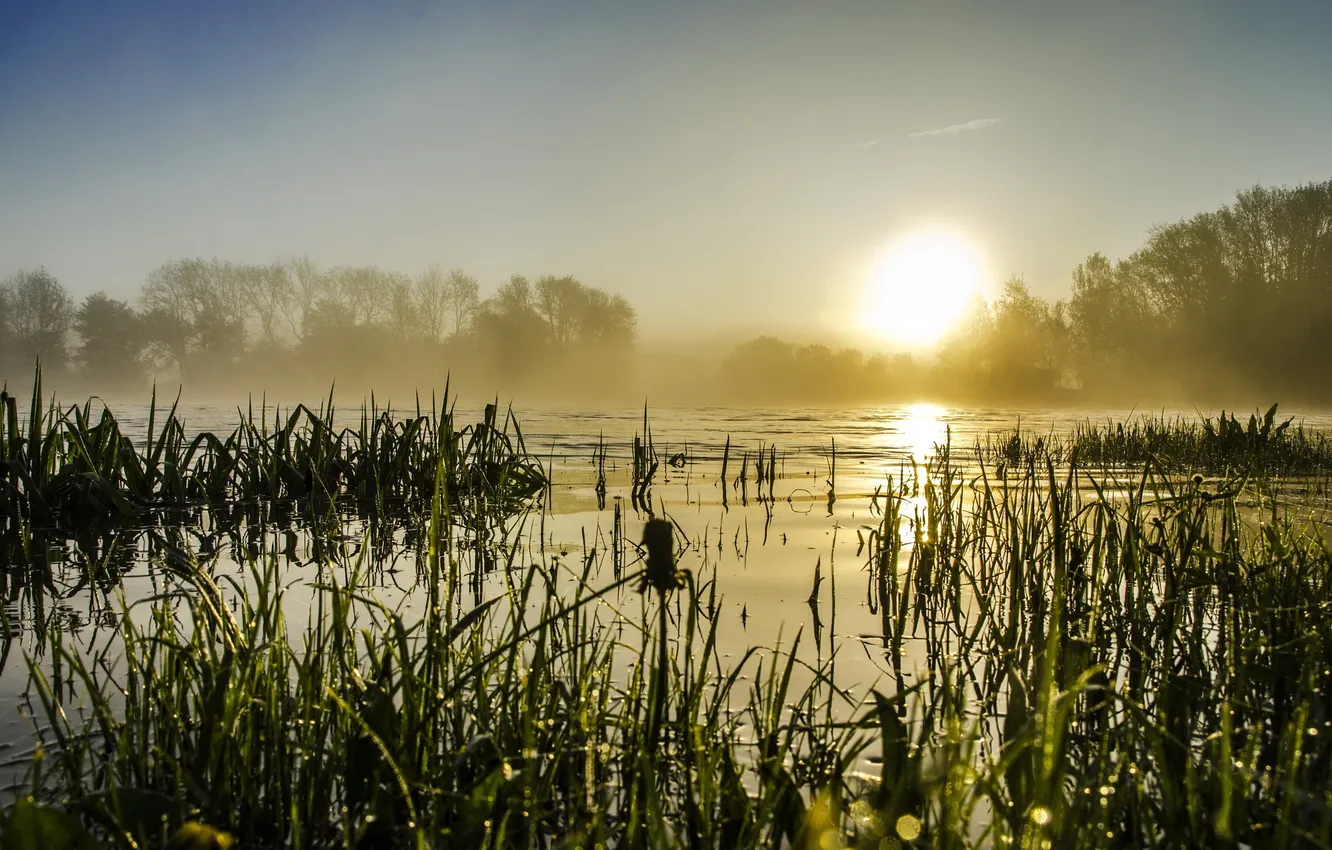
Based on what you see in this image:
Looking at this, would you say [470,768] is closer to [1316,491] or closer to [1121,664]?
[1121,664]

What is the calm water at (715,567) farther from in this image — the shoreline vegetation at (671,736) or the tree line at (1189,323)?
the tree line at (1189,323)

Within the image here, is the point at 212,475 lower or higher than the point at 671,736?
higher

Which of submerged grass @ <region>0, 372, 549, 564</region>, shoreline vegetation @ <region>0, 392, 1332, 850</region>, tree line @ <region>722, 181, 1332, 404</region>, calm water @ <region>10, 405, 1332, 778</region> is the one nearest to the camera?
shoreline vegetation @ <region>0, 392, 1332, 850</region>

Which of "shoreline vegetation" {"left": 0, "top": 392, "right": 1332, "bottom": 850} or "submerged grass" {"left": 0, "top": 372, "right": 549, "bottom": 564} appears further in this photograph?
"submerged grass" {"left": 0, "top": 372, "right": 549, "bottom": 564}

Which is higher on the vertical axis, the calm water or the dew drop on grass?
the dew drop on grass

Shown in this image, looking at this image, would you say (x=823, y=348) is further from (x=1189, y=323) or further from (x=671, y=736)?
(x=671, y=736)

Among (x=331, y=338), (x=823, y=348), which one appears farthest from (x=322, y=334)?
(x=823, y=348)

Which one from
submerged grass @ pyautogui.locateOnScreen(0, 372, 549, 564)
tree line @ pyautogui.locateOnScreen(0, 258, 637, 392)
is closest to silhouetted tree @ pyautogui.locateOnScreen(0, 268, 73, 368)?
tree line @ pyautogui.locateOnScreen(0, 258, 637, 392)

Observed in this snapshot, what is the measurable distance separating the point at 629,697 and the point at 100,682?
1662mm

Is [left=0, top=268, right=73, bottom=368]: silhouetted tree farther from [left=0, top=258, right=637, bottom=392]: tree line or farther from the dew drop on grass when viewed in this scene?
the dew drop on grass

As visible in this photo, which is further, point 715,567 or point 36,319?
point 36,319

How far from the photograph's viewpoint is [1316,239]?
39.7 meters

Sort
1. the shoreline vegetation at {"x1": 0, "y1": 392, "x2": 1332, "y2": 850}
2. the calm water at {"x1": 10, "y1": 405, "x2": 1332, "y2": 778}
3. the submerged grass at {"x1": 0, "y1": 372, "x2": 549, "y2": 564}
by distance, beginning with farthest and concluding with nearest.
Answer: the submerged grass at {"x1": 0, "y1": 372, "x2": 549, "y2": 564}, the calm water at {"x1": 10, "y1": 405, "x2": 1332, "y2": 778}, the shoreline vegetation at {"x1": 0, "y1": 392, "x2": 1332, "y2": 850}

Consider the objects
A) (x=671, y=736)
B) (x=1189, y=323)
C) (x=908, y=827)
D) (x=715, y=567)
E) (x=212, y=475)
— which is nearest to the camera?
(x=908, y=827)
